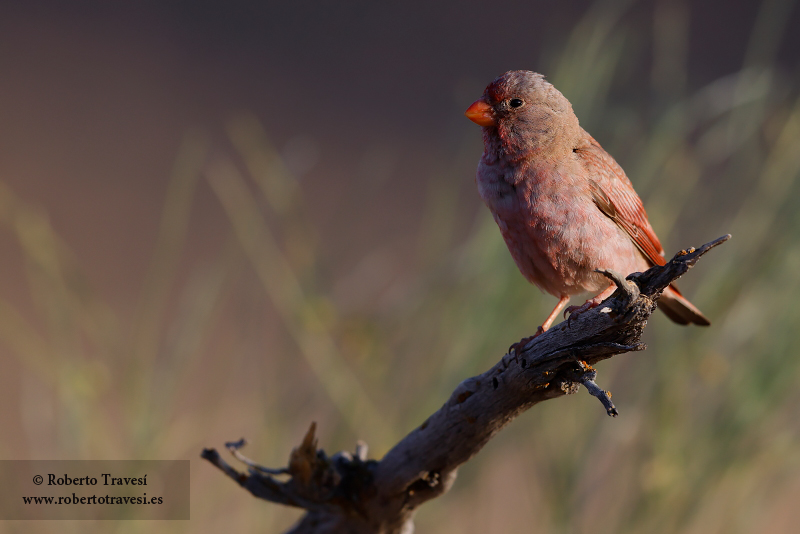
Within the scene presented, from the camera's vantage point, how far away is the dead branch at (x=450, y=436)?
1.35m

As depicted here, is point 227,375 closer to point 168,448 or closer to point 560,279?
point 168,448

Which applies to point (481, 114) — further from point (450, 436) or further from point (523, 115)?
point (450, 436)

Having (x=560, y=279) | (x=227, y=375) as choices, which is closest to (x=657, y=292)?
(x=560, y=279)

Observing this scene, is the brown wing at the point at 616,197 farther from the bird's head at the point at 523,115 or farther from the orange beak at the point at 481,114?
the orange beak at the point at 481,114

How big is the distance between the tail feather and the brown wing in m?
Answer: 0.11

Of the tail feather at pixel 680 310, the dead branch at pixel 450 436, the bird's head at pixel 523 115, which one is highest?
the bird's head at pixel 523 115

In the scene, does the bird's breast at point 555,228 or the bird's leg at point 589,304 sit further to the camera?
the bird's breast at point 555,228

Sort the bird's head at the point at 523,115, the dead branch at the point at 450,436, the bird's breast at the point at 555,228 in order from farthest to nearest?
the bird's head at the point at 523,115
the bird's breast at the point at 555,228
the dead branch at the point at 450,436

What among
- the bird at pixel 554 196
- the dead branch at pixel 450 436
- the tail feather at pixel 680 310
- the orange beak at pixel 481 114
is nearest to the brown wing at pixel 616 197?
the bird at pixel 554 196

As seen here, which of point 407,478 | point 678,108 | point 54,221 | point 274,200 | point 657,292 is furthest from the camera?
point 54,221

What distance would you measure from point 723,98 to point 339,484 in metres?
1.61

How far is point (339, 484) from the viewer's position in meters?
1.84

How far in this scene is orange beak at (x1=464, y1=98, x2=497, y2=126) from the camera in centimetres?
198

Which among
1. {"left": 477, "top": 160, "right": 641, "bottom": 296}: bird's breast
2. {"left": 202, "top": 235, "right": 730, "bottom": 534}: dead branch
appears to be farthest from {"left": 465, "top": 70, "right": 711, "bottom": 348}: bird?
{"left": 202, "top": 235, "right": 730, "bottom": 534}: dead branch
